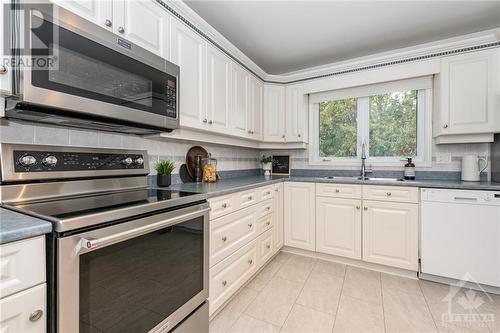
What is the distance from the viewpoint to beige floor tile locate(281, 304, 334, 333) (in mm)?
1535

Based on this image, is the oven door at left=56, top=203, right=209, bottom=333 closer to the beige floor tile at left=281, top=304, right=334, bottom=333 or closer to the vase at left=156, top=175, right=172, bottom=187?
the vase at left=156, top=175, right=172, bottom=187

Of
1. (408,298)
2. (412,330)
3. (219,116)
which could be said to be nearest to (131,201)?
(219,116)

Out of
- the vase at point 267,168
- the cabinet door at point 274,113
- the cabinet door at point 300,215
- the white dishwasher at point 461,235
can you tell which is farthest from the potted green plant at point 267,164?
the white dishwasher at point 461,235

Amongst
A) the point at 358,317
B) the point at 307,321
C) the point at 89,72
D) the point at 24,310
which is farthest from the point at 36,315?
the point at 358,317

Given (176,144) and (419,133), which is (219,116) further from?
(419,133)

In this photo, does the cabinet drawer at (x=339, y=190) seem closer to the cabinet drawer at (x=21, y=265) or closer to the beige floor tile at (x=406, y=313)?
the beige floor tile at (x=406, y=313)

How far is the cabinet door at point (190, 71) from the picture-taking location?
172 cm

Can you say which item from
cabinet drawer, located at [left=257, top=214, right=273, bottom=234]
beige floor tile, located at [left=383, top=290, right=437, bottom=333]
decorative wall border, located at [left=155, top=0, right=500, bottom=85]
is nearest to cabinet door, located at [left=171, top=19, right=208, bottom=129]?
decorative wall border, located at [left=155, top=0, right=500, bottom=85]

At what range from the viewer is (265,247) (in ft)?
7.75

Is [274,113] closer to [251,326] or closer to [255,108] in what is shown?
[255,108]

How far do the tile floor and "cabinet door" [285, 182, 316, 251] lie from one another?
0.42m

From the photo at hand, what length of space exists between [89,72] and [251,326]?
1.75m

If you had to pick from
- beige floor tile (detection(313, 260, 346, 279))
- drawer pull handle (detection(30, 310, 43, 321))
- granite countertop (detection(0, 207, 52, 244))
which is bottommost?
beige floor tile (detection(313, 260, 346, 279))

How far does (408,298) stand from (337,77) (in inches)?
93.0
